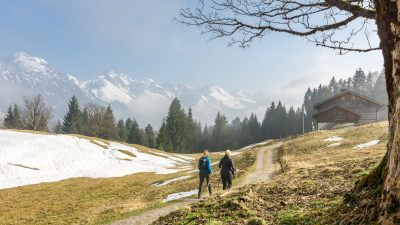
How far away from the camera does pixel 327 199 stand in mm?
8742

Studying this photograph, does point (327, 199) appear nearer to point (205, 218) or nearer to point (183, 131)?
point (205, 218)

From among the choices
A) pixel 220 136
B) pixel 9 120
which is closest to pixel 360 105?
pixel 220 136

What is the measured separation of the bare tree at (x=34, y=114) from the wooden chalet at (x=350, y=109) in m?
79.9

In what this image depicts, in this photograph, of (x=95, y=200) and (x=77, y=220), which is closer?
(x=77, y=220)

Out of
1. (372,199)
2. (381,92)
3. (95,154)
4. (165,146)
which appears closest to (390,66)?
(372,199)

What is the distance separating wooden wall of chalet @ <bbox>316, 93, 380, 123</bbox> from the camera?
68.1 meters

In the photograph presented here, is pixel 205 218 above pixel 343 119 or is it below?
below

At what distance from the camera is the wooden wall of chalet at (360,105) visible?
223 ft

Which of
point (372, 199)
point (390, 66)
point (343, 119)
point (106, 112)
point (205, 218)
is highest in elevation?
point (106, 112)

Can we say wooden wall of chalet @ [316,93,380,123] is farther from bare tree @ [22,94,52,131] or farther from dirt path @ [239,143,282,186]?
bare tree @ [22,94,52,131]

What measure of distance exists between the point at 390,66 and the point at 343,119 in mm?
68156

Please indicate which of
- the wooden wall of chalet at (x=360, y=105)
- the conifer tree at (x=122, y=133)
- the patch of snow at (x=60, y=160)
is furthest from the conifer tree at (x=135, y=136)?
the wooden wall of chalet at (x=360, y=105)

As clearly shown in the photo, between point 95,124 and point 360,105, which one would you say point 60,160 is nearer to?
point 360,105

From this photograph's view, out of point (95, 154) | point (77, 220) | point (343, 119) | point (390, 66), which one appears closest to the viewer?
point (390, 66)
